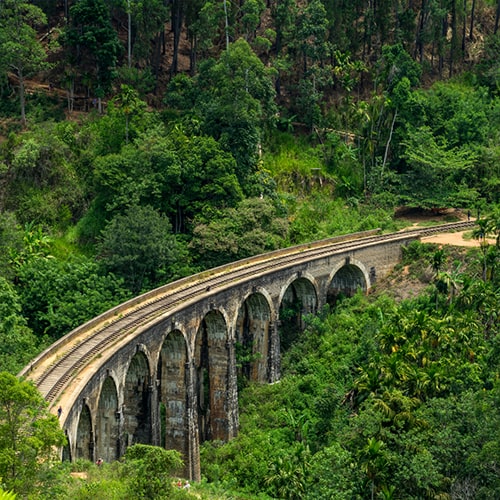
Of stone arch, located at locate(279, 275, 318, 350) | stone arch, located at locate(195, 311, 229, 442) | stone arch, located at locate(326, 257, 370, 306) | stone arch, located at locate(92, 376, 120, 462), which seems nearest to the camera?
stone arch, located at locate(92, 376, 120, 462)

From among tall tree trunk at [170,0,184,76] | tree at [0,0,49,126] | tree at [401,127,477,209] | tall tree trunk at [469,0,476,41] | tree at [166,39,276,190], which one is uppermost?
tall tree trunk at [469,0,476,41]

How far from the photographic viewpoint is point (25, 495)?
24.8 m

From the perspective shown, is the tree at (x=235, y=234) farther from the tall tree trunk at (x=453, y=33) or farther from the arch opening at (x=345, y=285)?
the tall tree trunk at (x=453, y=33)

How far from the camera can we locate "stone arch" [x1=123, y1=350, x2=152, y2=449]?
4184 centimetres

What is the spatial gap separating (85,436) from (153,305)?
35.0 ft

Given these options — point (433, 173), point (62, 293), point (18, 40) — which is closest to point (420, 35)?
point (433, 173)

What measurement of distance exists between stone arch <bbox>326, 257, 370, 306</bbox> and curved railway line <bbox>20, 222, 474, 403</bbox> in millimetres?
1921

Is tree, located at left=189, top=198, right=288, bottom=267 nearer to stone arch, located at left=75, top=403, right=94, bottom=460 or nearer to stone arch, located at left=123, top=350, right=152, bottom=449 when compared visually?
stone arch, located at left=123, top=350, right=152, bottom=449

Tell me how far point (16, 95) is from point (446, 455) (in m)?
44.7

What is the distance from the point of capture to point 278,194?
68.6 m

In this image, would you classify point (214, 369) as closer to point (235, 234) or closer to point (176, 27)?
point (235, 234)

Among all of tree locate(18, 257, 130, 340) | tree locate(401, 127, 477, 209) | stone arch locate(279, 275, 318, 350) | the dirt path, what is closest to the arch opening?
stone arch locate(279, 275, 318, 350)

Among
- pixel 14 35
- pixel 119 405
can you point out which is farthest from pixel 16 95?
pixel 119 405

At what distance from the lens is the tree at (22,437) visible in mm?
24781
